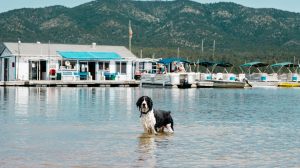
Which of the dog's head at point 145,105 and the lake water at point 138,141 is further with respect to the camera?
the dog's head at point 145,105

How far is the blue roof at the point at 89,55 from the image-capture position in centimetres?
6838

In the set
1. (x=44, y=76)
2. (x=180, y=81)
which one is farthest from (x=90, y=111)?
(x=44, y=76)

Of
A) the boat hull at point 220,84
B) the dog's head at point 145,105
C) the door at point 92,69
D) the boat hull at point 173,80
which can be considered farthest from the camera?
the door at point 92,69

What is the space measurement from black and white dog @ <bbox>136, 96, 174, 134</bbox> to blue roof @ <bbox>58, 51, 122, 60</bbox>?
4970 cm

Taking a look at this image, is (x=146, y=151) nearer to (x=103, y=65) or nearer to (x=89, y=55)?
(x=89, y=55)

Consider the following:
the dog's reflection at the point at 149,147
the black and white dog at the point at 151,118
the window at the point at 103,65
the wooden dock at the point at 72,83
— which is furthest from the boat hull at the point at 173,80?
the dog's reflection at the point at 149,147

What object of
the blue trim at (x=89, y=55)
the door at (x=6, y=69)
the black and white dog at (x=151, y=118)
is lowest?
the black and white dog at (x=151, y=118)

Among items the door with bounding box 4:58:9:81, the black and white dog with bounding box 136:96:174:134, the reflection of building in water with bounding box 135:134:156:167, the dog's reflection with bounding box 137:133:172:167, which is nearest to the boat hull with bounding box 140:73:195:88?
the door with bounding box 4:58:9:81

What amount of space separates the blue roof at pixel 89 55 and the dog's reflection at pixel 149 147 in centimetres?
5053

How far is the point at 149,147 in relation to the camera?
51.9 feet

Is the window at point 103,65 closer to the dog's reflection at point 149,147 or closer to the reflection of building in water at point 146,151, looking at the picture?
the dog's reflection at point 149,147

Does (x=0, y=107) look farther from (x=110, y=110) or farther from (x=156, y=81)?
(x=156, y=81)

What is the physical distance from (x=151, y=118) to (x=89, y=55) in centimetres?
5253

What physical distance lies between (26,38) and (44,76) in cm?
12425
